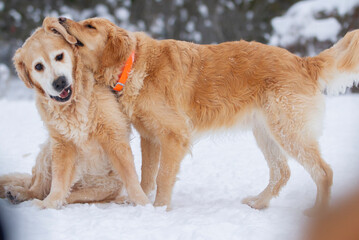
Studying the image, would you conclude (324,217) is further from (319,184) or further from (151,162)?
(151,162)

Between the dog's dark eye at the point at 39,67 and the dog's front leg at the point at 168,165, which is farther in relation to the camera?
the dog's front leg at the point at 168,165

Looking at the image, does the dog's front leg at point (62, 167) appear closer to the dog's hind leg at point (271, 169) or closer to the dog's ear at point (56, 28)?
the dog's ear at point (56, 28)

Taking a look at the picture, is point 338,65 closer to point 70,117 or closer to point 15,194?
point 70,117

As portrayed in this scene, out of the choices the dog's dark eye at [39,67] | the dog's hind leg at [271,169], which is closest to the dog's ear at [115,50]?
the dog's dark eye at [39,67]

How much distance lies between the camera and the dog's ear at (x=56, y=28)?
3754 millimetres

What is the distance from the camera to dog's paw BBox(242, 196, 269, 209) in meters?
4.09

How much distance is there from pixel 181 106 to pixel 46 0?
56.2 ft

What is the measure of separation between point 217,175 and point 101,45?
243 cm

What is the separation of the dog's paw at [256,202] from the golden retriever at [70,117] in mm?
1139

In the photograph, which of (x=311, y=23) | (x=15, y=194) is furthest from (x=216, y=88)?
(x=311, y=23)

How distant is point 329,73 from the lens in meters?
4.10

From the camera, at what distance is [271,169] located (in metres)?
4.43

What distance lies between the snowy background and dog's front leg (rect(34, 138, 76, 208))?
0.19 meters

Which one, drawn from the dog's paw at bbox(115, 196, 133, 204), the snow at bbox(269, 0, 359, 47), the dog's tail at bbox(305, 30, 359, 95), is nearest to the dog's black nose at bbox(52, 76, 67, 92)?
the dog's paw at bbox(115, 196, 133, 204)
